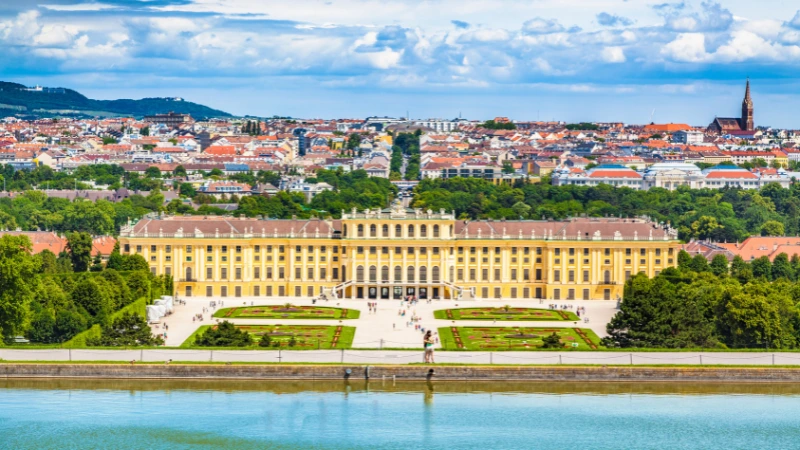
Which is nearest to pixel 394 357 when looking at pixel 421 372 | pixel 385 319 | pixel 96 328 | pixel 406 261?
pixel 421 372

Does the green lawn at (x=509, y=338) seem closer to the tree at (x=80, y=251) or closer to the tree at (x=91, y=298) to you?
Answer: the tree at (x=91, y=298)

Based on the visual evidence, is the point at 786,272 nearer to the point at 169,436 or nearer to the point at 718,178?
the point at 169,436

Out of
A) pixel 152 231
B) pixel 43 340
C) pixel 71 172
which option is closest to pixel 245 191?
pixel 71 172

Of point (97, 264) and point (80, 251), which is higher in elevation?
point (80, 251)

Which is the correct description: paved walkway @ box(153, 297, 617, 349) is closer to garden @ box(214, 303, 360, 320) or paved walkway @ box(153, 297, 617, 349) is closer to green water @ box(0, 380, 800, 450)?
garden @ box(214, 303, 360, 320)

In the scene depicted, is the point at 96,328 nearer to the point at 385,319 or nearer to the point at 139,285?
the point at 139,285

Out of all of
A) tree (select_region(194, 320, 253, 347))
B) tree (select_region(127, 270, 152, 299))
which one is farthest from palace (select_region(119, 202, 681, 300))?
tree (select_region(194, 320, 253, 347))
